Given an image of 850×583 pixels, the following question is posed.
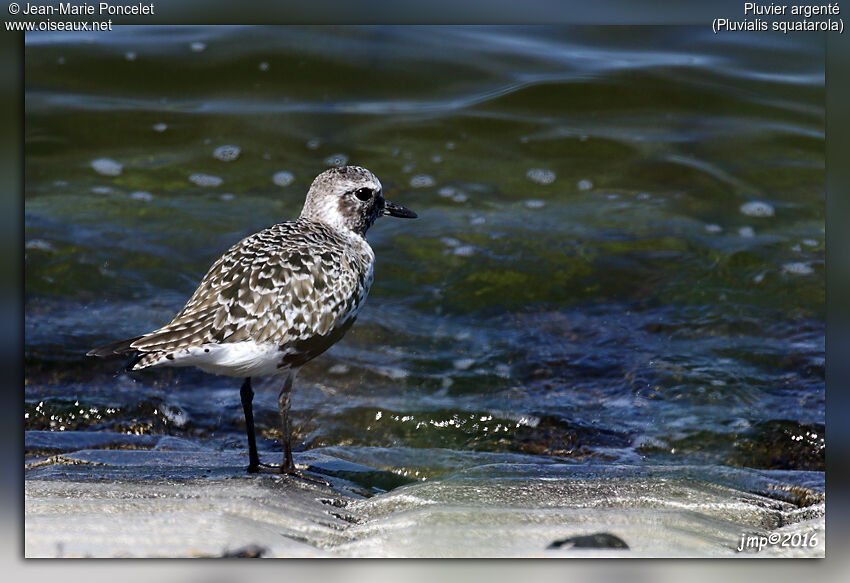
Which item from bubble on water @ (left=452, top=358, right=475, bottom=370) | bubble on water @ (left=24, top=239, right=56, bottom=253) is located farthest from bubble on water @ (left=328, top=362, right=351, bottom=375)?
bubble on water @ (left=24, top=239, right=56, bottom=253)

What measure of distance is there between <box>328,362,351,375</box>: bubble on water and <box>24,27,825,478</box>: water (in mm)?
18

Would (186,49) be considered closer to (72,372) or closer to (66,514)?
(72,372)

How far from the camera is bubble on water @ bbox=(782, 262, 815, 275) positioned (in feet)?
19.4

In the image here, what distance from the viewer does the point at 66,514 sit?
3500 millimetres

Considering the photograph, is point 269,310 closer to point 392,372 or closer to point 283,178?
point 392,372

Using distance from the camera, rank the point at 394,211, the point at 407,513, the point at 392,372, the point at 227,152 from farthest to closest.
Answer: the point at 227,152 < the point at 392,372 < the point at 394,211 < the point at 407,513

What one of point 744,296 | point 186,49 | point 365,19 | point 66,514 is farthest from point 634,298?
point 66,514

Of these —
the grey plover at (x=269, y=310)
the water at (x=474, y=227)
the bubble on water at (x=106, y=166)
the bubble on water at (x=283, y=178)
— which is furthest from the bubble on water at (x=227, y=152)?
the grey plover at (x=269, y=310)

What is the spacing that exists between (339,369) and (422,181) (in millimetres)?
1928

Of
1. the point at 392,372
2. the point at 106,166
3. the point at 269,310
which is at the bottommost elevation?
the point at 392,372

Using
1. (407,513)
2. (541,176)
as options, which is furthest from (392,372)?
(541,176)

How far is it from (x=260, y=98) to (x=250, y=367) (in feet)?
10.6

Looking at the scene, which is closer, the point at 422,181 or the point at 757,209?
the point at 757,209

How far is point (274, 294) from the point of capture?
387 centimetres
